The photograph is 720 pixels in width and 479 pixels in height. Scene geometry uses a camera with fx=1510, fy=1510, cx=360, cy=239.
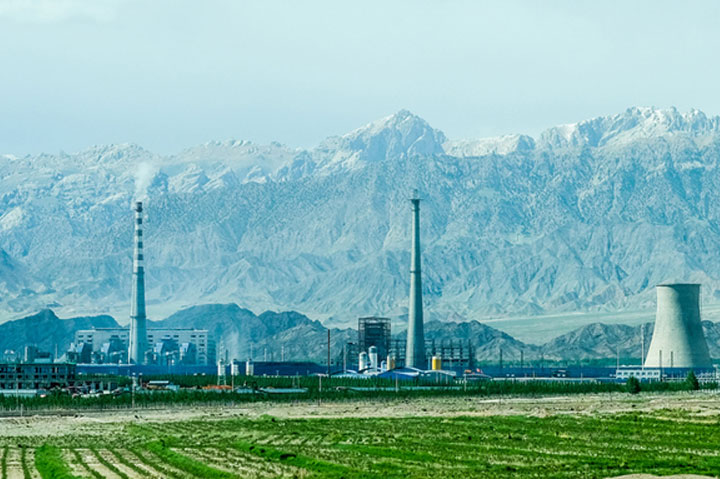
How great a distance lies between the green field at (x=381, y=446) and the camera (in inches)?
2699

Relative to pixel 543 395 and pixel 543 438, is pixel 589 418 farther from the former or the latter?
pixel 543 395

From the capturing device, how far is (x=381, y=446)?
269 feet

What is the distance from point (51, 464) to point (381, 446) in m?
17.7

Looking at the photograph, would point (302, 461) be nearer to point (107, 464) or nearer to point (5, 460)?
point (107, 464)

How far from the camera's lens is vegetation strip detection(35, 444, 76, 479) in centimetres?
7044

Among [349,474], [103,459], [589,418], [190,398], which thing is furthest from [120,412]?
[349,474]

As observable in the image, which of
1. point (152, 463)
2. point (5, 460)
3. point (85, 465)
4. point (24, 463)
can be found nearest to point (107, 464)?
point (85, 465)

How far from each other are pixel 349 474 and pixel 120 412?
8246 centimetres

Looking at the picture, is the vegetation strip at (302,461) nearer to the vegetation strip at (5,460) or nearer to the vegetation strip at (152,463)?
the vegetation strip at (152,463)

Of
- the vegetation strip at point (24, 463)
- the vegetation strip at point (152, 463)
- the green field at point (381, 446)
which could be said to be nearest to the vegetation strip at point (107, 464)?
the green field at point (381, 446)

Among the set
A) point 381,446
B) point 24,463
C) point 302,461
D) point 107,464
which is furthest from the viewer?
point 381,446

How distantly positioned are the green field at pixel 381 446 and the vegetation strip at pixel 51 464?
0.29ft

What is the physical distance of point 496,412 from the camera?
125 metres

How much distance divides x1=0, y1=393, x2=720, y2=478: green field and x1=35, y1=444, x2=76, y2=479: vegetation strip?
0.29 feet
